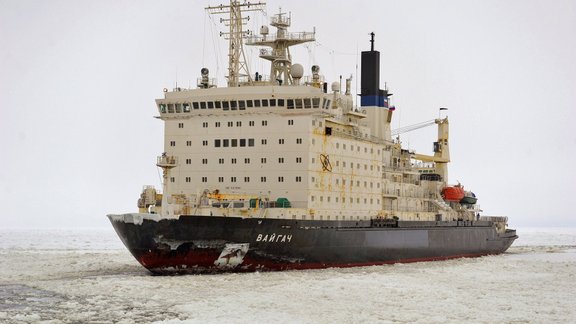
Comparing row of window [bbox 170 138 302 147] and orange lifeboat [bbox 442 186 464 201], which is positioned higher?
row of window [bbox 170 138 302 147]

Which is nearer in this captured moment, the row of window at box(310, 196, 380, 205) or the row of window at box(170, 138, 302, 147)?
the row of window at box(170, 138, 302, 147)

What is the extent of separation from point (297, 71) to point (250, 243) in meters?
8.75

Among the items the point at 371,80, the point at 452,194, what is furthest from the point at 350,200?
the point at 452,194

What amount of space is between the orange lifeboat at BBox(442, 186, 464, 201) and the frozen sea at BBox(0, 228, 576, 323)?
13.2 metres

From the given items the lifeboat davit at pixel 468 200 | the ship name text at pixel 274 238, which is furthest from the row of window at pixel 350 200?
the lifeboat davit at pixel 468 200

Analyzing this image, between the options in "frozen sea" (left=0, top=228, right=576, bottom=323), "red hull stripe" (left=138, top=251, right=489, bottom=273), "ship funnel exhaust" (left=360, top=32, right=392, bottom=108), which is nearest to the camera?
"frozen sea" (left=0, top=228, right=576, bottom=323)

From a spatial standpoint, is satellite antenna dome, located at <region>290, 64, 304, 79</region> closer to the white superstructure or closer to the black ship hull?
the white superstructure

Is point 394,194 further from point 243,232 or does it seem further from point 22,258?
point 22,258

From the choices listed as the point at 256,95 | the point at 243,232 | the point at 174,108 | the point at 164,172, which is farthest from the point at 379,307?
the point at 174,108

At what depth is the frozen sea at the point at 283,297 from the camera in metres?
19.0

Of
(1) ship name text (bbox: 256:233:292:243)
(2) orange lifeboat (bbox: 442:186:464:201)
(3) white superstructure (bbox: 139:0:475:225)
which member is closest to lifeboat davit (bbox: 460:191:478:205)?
(2) orange lifeboat (bbox: 442:186:464:201)

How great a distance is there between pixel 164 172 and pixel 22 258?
14400 mm

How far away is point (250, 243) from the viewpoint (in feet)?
88.8

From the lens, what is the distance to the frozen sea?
749 inches
